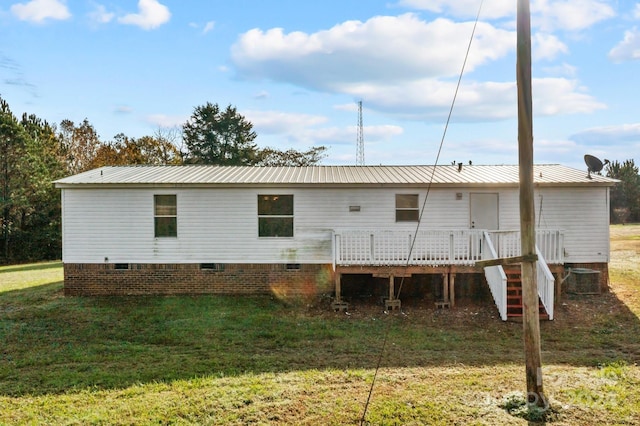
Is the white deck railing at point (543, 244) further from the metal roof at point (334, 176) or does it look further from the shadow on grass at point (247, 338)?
the metal roof at point (334, 176)

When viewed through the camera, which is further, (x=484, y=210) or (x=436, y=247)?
(x=484, y=210)

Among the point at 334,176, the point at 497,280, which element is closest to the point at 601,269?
the point at 497,280

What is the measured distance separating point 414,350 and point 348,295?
4770 millimetres

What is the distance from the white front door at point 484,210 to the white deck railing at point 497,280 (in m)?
1.73

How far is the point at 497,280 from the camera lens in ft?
36.1

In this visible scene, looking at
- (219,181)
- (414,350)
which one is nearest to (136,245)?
(219,181)

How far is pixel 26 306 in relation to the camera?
1234 centimetres

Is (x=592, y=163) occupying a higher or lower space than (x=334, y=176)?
higher

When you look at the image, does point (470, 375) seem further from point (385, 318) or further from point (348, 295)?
point (348, 295)

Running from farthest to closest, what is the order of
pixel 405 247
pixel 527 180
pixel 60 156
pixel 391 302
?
pixel 60 156 < pixel 405 247 < pixel 391 302 < pixel 527 180

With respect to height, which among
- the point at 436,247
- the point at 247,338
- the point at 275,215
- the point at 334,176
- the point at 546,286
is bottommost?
the point at 247,338

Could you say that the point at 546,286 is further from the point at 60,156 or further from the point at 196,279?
the point at 60,156

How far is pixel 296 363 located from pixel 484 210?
26.6 ft

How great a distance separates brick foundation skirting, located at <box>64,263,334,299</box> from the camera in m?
13.2
